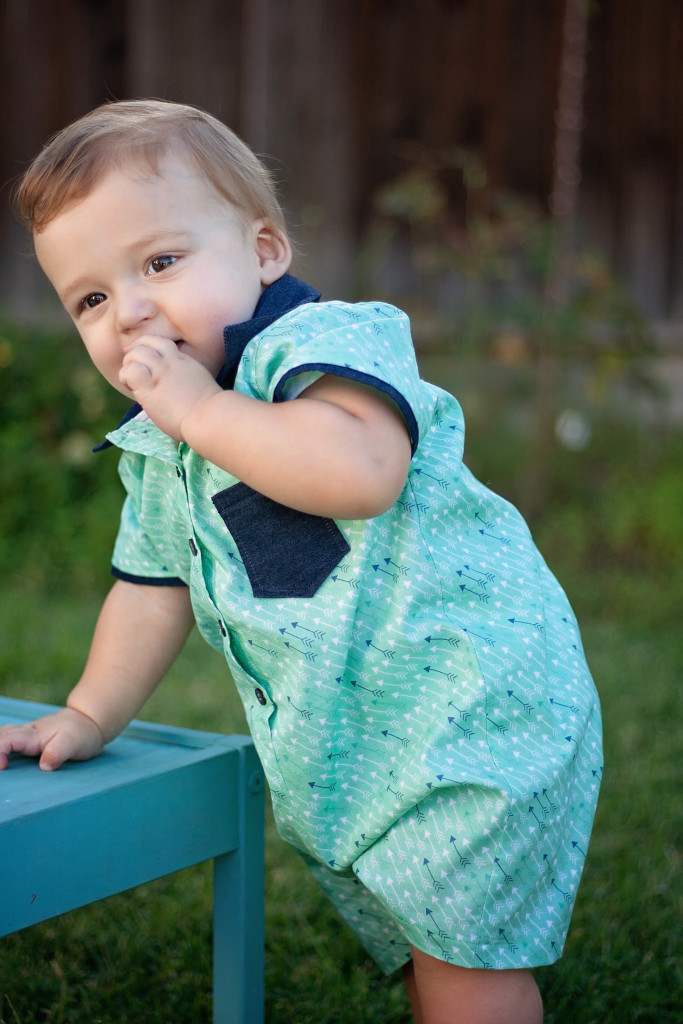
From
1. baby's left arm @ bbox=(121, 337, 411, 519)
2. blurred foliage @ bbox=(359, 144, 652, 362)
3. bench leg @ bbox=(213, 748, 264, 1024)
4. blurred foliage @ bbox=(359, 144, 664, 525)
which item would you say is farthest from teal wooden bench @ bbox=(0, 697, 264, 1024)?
blurred foliage @ bbox=(359, 144, 652, 362)

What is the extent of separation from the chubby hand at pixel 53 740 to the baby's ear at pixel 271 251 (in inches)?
24.5

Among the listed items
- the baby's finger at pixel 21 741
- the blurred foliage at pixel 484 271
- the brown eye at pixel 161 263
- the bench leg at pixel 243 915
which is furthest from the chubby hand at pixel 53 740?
the blurred foliage at pixel 484 271

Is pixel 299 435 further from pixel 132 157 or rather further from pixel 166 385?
pixel 132 157

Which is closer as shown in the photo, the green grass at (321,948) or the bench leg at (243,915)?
the bench leg at (243,915)

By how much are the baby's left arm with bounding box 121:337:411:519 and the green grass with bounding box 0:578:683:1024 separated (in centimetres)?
90

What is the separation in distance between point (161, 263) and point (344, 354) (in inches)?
10.6

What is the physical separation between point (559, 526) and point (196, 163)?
276 centimetres

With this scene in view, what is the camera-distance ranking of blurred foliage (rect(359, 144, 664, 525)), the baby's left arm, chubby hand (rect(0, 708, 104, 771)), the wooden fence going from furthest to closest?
the wooden fence < blurred foliage (rect(359, 144, 664, 525)) < chubby hand (rect(0, 708, 104, 771)) < the baby's left arm

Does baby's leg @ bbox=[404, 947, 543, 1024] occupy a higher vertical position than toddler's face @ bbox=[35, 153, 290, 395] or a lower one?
lower

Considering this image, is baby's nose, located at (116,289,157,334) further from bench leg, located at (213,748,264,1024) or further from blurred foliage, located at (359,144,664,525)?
blurred foliage, located at (359,144,664,525)

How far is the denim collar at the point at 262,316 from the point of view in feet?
4.39

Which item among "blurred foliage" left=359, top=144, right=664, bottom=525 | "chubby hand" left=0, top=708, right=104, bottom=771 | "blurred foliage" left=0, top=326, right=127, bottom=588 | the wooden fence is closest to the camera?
"chubby hand" left=0, top=708, right=104, bottom=771

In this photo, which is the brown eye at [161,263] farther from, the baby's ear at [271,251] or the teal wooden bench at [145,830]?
the teal wooden bench at [145,830]

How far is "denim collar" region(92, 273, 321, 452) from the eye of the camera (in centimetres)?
134
